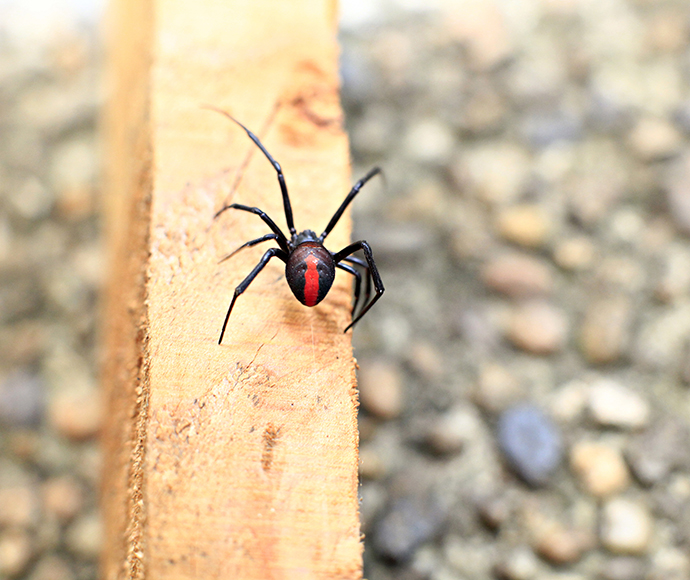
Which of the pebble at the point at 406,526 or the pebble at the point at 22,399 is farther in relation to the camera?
the pebble at the point at 22,399

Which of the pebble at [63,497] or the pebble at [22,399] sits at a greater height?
the pebble at [22,399]

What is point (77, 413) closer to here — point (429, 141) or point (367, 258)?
point (367, 258)

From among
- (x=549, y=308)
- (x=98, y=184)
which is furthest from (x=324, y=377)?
(x=98, y=184)

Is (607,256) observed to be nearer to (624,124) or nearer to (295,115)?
(624,124)

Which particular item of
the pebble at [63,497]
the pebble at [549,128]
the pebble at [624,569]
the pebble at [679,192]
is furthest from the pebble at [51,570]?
the pebble at [679,192]

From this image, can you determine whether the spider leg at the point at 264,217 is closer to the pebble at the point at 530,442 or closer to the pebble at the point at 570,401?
the pebble at the point at 530,442

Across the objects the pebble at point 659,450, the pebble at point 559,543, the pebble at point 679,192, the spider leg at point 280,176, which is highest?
the pebble at point 679,192
